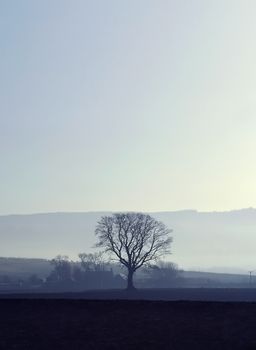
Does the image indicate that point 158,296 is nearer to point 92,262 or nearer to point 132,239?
point 132,239

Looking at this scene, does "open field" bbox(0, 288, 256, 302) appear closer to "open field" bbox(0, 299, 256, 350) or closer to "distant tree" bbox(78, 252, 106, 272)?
"open field" bbox(0, 299, 256, 350)

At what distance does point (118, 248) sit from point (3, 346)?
68.6 meters

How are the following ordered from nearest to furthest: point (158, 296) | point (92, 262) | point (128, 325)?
point (128, 325) < point (158, 296) < point (92, 262)

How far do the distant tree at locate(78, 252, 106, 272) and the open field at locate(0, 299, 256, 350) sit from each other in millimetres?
102031

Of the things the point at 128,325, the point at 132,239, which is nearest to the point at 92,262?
the point at 132,239

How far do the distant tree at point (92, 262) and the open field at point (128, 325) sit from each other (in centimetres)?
10203

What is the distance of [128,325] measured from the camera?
32625mm

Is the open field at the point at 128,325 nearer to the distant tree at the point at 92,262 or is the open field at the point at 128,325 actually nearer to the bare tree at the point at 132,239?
Result: the bare tree at the point at 132,239

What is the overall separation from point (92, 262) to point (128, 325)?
124652mm

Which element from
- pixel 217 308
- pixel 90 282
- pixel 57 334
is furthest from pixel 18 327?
pixel 90 282

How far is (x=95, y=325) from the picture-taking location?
3322 centimetres

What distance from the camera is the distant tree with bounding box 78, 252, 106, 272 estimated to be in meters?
145

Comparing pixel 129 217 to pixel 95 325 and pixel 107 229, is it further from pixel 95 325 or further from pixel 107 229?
pixel 95 325

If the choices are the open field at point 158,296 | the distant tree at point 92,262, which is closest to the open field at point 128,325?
the open field at point 158,296
